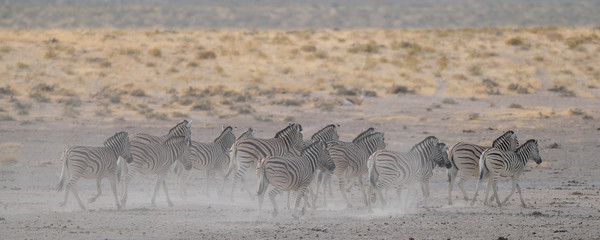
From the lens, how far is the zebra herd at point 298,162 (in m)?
12.9

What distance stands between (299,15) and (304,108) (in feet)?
179

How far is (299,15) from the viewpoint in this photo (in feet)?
262

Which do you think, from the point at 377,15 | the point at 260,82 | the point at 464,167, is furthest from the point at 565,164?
the point at 377,15

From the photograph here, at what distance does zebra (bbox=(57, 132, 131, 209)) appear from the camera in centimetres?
1315

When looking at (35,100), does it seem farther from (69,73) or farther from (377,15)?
(377,15)

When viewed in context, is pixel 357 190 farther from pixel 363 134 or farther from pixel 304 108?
pixel 304 108

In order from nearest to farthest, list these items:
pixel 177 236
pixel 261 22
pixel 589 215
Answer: pixel 177 236, pixel 589 215, pixel 261 22

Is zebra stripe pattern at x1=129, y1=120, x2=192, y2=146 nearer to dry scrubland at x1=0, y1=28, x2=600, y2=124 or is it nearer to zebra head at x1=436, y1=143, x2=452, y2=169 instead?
zebra head at x1=436, y1=143, x2=452, y2=169

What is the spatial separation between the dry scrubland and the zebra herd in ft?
32.5

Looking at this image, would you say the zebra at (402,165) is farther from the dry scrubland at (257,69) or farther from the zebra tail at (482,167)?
the dry scrubland at (257,69)

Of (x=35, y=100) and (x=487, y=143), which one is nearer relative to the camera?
(x=487, y=143)

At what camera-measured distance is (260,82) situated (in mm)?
30359

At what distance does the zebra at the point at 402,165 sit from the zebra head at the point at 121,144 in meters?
3.68

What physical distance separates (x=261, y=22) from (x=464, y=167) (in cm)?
6217
